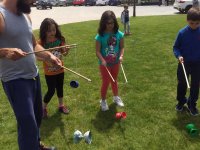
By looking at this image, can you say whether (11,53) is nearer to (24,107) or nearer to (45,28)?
(24,107)

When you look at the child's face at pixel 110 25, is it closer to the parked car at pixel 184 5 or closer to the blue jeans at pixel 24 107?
the blue jeans at pixel 24 107

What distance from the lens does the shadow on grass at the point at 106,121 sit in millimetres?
5099

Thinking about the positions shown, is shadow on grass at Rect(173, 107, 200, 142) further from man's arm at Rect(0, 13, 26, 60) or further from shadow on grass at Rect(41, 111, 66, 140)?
man's arm at Rect(0, 13, 26, 60)

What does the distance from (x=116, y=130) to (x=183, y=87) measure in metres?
1.40

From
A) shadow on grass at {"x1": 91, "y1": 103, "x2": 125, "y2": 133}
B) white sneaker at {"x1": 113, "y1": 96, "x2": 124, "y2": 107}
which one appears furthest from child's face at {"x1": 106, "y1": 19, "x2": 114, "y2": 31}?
shadow on grass at {"x1": 91, "y1": 103, "x2": 125, "y2": 133}

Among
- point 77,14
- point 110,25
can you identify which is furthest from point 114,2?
point 110,25

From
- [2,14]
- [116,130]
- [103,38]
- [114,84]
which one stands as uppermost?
[2,14]

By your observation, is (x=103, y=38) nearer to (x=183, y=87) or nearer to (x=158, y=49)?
(x=183, y=87)

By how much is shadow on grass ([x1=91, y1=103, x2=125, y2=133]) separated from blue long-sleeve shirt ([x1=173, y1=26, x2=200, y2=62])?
1454 mm

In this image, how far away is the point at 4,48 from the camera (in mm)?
3086

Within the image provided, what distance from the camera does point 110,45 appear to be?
5.38 metres

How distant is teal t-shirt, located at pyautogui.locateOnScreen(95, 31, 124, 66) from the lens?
5324mm

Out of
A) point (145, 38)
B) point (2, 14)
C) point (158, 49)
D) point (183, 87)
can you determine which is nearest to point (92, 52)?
point (158, 49)

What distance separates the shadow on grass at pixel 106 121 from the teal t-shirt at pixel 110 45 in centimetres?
91
